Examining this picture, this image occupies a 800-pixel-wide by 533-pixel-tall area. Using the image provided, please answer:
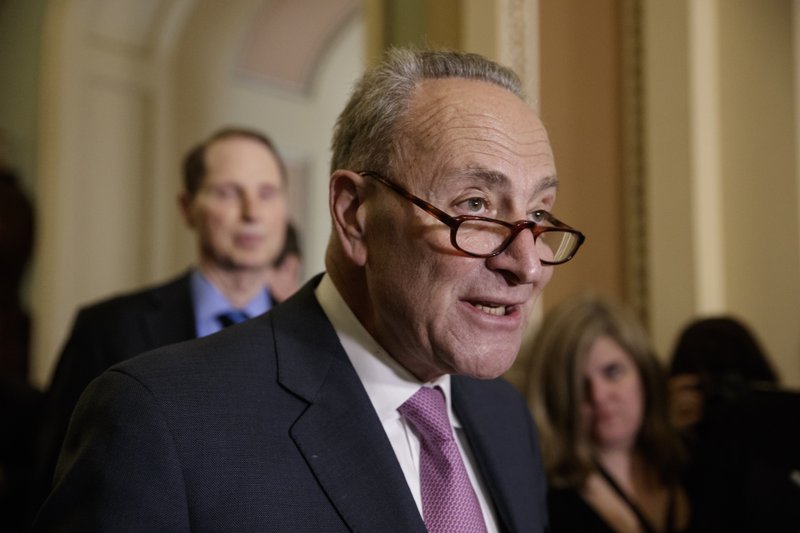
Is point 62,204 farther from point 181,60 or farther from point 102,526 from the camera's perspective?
point 102,526

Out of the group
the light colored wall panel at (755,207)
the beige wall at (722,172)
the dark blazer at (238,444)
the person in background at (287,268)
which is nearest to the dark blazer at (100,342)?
the person in background at (287,268)

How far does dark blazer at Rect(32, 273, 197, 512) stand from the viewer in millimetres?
2496

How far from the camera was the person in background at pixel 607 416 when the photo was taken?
9.37 feet

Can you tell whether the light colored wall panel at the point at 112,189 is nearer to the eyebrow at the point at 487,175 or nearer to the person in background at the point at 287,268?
the person in background at the point at 287,268

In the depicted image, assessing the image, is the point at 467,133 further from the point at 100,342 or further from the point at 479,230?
the point at 100,342

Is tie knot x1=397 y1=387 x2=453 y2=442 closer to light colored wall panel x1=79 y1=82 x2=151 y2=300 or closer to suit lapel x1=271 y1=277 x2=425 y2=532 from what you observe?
suit lapel x1=271 y1=277 x2=425 y2=532

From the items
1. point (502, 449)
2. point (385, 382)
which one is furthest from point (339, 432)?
point (502, 449)

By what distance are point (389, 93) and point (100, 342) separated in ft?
4.54

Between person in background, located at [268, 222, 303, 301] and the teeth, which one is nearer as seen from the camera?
the teeth

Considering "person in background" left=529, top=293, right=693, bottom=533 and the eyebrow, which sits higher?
the eyebrow

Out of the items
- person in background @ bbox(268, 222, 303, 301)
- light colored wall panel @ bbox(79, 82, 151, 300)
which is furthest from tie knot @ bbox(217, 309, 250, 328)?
light colored wall panel @ bbox(79, 82, 151, 300)

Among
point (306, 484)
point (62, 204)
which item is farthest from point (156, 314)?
point (62, 204)

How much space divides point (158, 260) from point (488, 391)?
14.5ft

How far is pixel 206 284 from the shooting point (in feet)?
9.14
